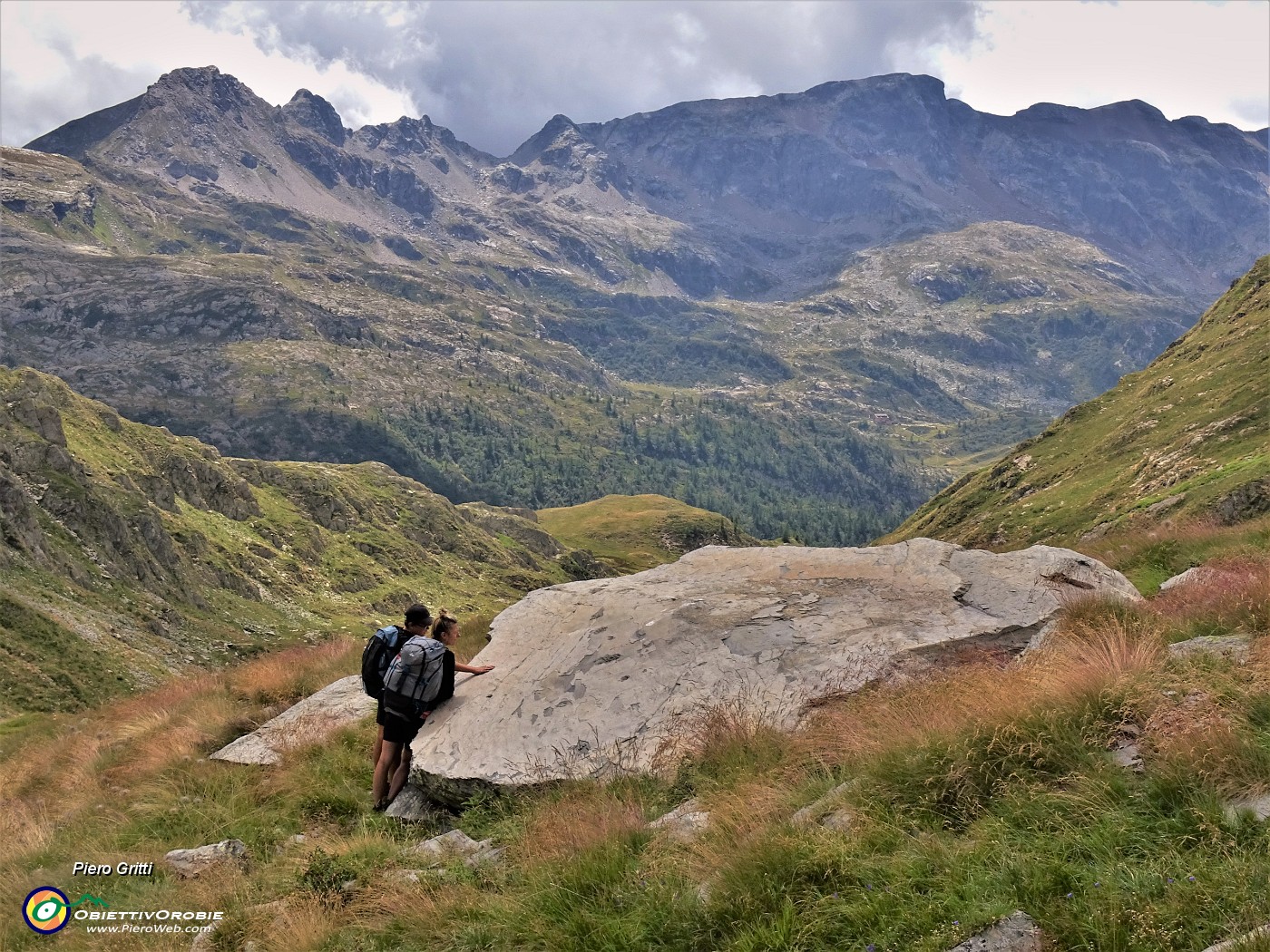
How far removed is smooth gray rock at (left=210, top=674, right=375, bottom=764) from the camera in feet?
48.8

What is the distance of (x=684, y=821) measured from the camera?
8.94 m

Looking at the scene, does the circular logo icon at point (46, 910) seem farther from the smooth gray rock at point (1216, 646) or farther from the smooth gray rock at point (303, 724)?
the smooth gray rock at point (1216, 646)

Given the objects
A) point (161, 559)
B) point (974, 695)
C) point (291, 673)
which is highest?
point (974, 695)

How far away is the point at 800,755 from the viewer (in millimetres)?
9641

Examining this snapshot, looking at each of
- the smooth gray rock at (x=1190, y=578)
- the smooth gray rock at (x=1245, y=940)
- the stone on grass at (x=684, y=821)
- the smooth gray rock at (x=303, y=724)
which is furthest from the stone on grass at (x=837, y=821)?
the smooth gray rock at (x=303, y=724)

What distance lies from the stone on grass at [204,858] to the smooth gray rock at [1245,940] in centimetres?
1132

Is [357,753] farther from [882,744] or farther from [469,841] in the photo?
[882,744]

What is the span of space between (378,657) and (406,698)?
1.07 m

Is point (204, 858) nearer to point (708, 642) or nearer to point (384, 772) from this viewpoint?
point (384, 772)

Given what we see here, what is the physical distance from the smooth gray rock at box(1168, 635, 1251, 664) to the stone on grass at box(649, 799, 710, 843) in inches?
236

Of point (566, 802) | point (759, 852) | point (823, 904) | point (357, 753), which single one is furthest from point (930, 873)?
point (357, 753)

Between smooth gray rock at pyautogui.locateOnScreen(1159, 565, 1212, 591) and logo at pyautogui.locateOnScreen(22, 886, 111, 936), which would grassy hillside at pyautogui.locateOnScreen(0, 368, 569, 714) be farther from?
smooth gray rock at pyautogui.locateOnScreen(1159, 565, 1212, 591)

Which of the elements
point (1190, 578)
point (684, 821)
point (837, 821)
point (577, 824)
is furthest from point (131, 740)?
point (1190, 578)

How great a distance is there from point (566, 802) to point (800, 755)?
120 inches
